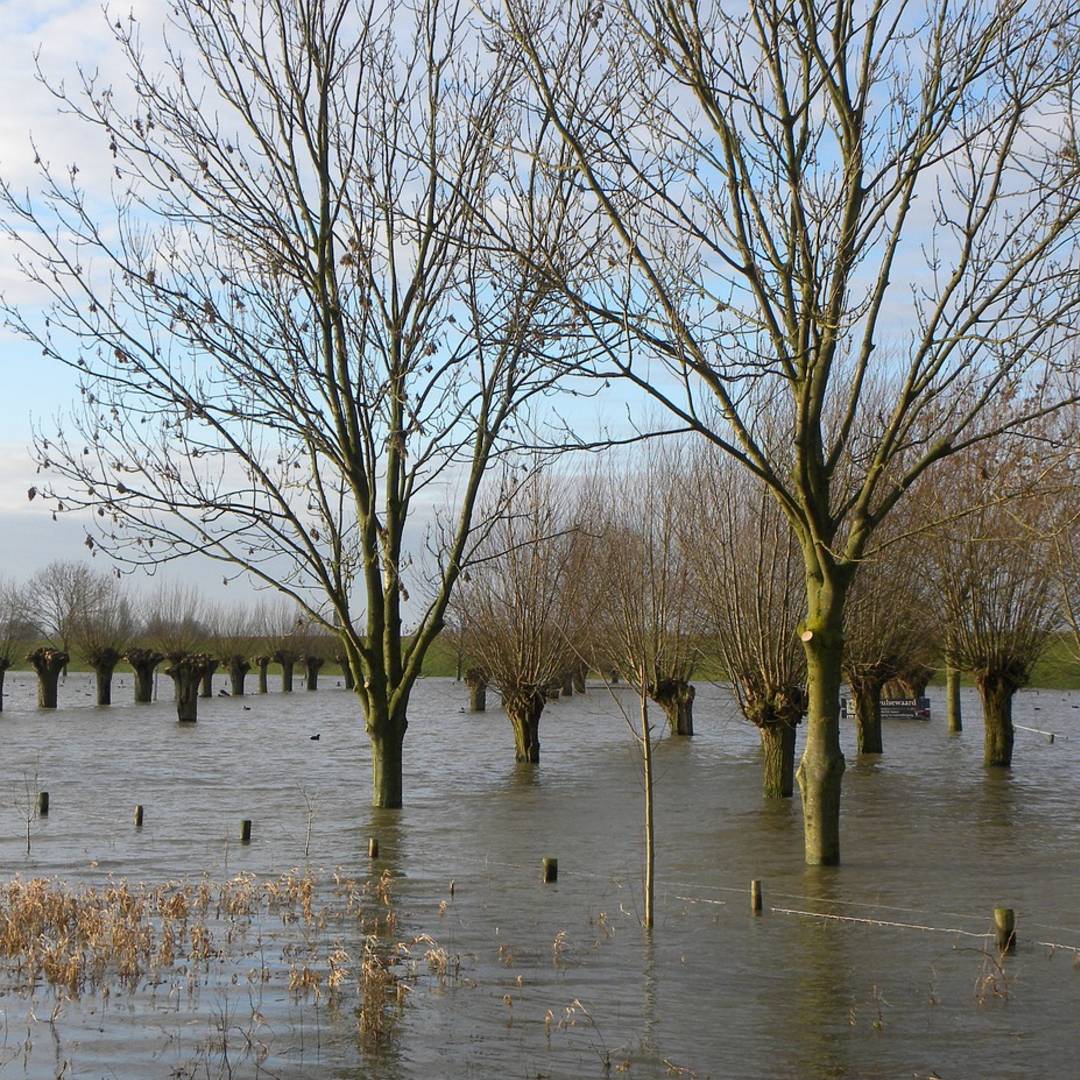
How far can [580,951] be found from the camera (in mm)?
Result: 10234

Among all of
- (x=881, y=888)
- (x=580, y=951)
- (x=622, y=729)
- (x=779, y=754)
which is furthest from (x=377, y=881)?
(x=622, y=729)

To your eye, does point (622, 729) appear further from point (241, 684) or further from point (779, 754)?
point (241, 684)

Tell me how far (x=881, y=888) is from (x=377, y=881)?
4.90 m

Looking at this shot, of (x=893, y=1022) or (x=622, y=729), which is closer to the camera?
(x=893, y=1022)

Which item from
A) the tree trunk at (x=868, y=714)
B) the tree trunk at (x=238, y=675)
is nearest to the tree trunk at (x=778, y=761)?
the tree trunk at (x=868, y=714)

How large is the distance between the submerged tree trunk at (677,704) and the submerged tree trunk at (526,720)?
19.7 feet

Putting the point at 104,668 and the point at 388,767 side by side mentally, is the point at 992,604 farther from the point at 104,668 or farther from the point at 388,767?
the point at 104,668

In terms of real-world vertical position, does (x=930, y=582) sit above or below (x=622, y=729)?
above

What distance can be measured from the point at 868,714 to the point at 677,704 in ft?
22.4

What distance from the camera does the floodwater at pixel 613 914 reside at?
769 cm

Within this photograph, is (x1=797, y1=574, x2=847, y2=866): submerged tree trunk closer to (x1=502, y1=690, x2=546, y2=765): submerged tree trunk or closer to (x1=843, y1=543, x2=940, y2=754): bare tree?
(x1=843, y1=543, x2=940, y2=754): bare tree

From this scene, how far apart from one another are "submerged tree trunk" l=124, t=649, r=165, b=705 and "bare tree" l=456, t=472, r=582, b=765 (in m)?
31.0

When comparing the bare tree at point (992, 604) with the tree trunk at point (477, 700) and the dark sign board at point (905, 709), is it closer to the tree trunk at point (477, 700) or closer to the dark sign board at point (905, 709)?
the dark sign board at point (905, 709)

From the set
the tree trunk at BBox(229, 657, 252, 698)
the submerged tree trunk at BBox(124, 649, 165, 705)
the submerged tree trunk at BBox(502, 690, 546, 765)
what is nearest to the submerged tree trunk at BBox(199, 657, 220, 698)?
the tree trunk at BBox(229, 657, 252, 698)
